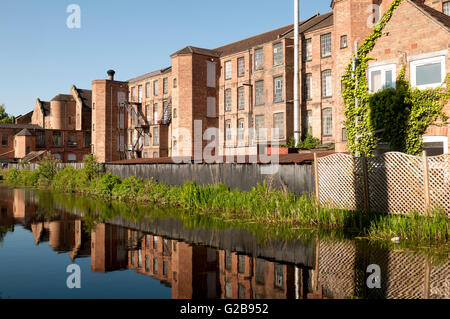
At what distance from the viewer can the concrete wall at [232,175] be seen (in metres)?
14.0

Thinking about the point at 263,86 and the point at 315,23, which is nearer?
the point at 315,23

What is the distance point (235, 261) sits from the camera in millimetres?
7844

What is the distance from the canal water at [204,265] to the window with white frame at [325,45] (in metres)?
24.4

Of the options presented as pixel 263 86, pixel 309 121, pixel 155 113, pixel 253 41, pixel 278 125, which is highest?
pixel 253 41

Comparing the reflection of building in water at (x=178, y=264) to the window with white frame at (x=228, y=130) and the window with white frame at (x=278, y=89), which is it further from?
the window with white frame at (x=228, y=130)

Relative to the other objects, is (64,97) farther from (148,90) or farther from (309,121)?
(309,121)

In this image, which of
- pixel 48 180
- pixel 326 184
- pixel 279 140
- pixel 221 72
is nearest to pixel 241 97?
pixel 221 72

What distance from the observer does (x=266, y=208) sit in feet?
42.3

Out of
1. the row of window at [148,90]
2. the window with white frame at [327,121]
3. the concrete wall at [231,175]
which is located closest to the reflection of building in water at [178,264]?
the concrete wall at [231,175]

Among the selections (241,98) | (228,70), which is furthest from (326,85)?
(228,70)

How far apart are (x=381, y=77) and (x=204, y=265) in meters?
12.6

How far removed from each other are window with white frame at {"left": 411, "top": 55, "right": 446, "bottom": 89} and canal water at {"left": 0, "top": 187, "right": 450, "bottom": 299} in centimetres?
845

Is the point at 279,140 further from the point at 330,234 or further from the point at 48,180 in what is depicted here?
the point at 330,234

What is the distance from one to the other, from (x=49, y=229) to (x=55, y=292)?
6858 mm
